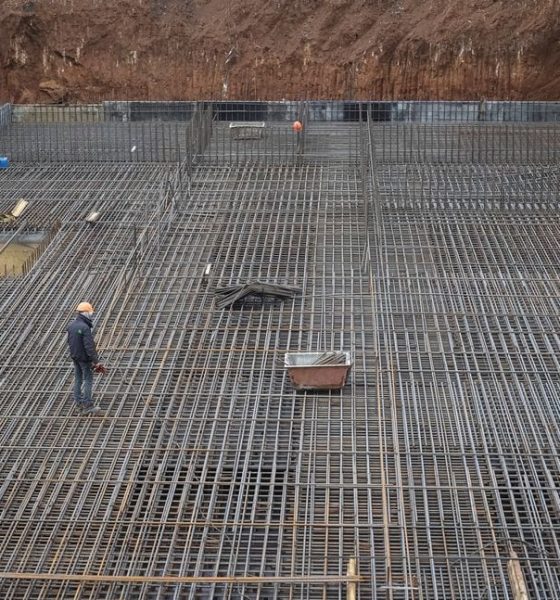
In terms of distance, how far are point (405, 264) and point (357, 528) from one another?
170 inches

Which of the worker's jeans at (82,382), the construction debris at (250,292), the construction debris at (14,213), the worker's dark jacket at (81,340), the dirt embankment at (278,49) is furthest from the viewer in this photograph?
the dirt embankment at (278,49)

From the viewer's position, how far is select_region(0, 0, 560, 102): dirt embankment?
17.4 metres

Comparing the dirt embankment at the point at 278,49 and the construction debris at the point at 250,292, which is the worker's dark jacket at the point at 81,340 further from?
the dirt embankment at the point at 278,49

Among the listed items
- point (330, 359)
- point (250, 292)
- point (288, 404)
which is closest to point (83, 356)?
point (288, 404)

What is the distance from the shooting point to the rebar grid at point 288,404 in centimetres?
532

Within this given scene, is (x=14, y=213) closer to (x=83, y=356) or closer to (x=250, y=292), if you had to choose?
(x=250, y=292)

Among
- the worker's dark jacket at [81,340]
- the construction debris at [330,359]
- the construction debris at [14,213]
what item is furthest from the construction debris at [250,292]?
the construction debris at [14,213]

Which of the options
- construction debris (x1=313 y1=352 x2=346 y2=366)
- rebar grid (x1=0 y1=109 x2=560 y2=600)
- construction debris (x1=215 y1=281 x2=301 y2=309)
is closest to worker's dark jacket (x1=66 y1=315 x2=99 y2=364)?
rebar grid (x1=0 y1=109 x2=560 y2=600)

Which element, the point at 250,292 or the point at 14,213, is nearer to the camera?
the point at 250,292

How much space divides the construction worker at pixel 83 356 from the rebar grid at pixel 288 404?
5.6 inches

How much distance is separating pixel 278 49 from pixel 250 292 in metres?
11.2

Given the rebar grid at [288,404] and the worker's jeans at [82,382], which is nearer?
the rebar grid at [288,404]

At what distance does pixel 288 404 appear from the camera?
6.92m

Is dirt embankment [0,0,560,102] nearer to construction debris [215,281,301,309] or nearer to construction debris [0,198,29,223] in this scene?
construction debris [0,198,29,223]
